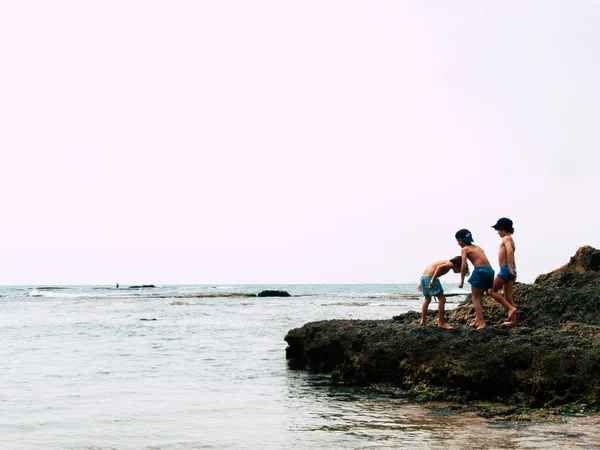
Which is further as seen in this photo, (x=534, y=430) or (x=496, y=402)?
(x=496, y=402)

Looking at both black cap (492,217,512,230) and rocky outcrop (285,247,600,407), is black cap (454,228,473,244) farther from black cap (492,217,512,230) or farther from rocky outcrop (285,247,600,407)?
rocky outcrop (285,247,600,407)

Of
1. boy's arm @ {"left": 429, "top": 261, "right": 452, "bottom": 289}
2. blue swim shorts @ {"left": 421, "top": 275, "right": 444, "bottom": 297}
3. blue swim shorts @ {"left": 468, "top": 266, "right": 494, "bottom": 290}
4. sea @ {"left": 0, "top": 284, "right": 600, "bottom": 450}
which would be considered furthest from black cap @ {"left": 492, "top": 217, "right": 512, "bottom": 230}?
sea @ {"left": 0, "top": 284, "right": 600, "bottom": 450}

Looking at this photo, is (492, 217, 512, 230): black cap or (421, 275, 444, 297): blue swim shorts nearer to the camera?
A: (492, 217, 512, 230): black cap

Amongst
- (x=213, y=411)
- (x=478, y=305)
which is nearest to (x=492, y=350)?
(x=478, y=305)

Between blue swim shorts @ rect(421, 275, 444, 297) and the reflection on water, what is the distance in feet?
8.32

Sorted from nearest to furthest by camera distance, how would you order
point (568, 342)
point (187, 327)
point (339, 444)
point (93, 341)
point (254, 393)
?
point (339, 444) < point (568, 342) < point (254, 393) < point (93, 341) < point (187, 327)

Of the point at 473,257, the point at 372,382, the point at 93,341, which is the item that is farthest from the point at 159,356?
the point at 473,257

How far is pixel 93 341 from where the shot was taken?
1839 cm

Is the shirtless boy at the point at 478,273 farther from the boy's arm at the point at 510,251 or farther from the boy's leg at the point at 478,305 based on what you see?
Result: the boy's arm at the point at 510,251

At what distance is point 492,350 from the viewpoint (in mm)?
9047

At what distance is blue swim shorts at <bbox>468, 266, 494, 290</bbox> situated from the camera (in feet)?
33.2

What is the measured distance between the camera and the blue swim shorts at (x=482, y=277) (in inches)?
398

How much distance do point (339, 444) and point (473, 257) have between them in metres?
4.79

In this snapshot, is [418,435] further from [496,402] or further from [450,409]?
[496,402]
